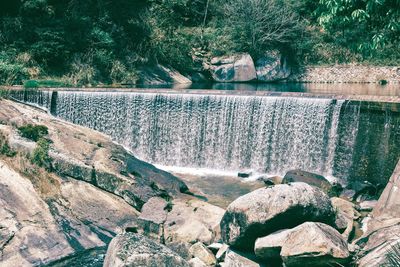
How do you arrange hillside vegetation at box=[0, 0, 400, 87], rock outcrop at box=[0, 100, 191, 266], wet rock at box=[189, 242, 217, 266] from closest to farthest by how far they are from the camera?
1. wet rock at box=[189, 242, 217, 266]
2. rock outcrop at box=[0, 100, 191, 266]
3. hillside vegetation at box=[0, 0, 400, 87]

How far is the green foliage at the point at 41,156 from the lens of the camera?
10227 mm

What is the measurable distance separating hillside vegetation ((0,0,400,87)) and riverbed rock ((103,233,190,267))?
6.30 m

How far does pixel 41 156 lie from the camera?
10.3 meters

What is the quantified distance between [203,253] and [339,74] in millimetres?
27159

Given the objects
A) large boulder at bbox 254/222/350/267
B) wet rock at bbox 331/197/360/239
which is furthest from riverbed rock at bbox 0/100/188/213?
wet rock at bbox 331/197/360/239

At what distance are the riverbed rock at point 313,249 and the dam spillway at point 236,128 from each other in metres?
6.71

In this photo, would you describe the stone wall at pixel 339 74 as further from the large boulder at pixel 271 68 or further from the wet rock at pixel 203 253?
the wet rock at pixel 203 253

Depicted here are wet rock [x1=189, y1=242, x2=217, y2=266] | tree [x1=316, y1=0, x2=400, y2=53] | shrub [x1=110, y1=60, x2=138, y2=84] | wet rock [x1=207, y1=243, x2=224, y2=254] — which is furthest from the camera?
shrub [x1=110, y1=60, x2=138, y2=84]

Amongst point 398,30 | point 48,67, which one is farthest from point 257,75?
point 398,30

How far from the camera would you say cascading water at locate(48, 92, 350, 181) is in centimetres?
1452

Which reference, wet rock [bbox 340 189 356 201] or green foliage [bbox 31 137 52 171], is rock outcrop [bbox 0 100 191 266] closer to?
green foliage [bbox 31 137 52 171]

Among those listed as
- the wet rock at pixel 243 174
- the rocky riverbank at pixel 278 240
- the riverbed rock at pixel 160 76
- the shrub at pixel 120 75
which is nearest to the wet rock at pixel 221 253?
the rocky riverbank at pixel 278 240

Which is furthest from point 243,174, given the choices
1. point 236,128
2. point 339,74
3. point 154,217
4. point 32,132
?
point 339,74

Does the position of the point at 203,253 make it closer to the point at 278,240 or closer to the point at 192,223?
the point at 192,223
